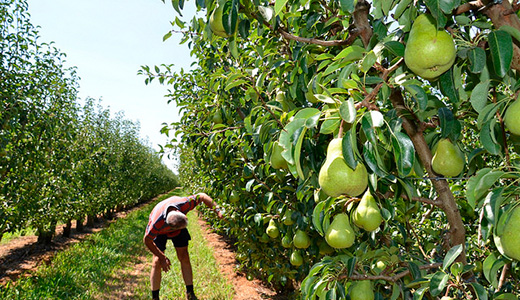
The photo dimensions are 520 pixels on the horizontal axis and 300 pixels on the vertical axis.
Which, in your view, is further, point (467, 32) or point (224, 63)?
point (224, 63)

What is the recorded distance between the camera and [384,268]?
1.43 m

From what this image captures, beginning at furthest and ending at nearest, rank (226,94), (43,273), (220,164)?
(43,273) < (220,164) < (226,94)

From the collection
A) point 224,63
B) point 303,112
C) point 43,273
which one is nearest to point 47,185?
point 43,273

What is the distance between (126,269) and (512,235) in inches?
249

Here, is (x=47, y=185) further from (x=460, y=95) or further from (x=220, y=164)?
(x=460, y=95)

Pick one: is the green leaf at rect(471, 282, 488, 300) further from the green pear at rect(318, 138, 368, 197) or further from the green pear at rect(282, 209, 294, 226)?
the green pear at rect(282, 209, 294, 226)

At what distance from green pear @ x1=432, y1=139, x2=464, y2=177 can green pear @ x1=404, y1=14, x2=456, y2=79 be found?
38cm

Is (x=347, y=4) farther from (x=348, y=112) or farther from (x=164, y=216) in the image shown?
(x=164, y=216)

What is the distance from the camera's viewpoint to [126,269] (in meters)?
5.86

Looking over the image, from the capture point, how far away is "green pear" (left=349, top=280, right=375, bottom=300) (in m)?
1.22

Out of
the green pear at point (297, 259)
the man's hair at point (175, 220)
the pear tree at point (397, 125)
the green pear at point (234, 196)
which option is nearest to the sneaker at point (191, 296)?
the man's hair at point (175, 220)

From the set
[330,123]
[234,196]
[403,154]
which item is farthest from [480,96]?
[234,196]

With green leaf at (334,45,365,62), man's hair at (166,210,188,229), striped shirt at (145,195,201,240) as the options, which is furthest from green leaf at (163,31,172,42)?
striped shirt at (145,195,201,240)

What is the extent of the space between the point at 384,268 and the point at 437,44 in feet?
3.38
